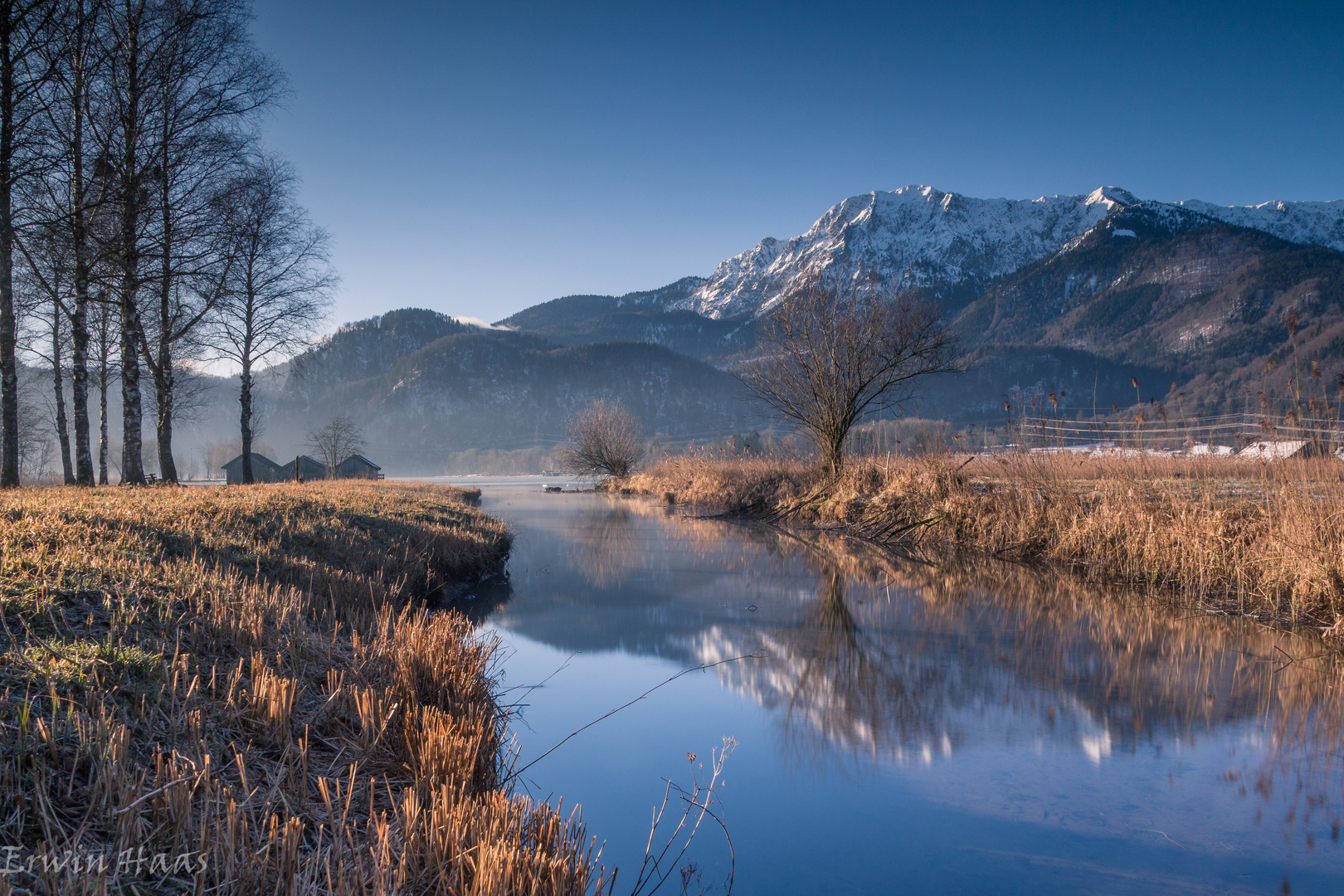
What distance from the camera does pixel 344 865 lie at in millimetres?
1898

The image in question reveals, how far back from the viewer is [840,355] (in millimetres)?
17250

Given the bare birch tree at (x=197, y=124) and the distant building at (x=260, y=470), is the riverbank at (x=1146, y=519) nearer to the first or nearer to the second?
the bare birch tree at (x=197, y=124)

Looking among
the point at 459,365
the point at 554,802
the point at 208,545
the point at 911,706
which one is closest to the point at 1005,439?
the point at 911,706

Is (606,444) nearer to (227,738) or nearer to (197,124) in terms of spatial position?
(197,124)

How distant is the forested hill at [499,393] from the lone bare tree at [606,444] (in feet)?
321

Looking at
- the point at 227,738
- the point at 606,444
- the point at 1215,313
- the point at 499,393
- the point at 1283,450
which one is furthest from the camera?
the point at 499,393

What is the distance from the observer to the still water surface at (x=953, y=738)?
10.3 feet

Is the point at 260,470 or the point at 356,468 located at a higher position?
the point at 260,470


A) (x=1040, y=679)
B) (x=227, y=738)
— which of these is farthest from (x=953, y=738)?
(x=227, y=738)

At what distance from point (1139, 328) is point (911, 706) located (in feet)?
705

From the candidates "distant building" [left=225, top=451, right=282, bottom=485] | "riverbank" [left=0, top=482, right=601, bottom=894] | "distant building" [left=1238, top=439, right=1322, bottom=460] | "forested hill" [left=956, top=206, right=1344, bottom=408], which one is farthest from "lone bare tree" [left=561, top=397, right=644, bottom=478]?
"forested hill" [left=956, top=206, right=1344, bottom=408]

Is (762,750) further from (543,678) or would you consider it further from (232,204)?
Result: (232,204)

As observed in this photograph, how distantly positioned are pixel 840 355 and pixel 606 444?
23143 millimetres

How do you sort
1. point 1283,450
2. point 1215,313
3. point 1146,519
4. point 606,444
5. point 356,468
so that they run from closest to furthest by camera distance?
point 1283,450, point 1146,519, point 606,444, point 356,468, point 1215,313
